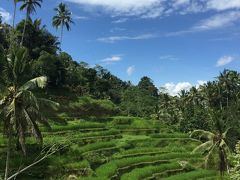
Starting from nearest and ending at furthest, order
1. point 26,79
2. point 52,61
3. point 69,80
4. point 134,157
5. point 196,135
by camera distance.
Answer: point 26,79 < point 134,157 < point 196,135 < point 52,61 < point 69,80

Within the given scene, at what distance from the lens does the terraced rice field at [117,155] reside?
3366 centimetres

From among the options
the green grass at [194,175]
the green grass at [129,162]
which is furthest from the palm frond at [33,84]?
the green grass at [194,175]

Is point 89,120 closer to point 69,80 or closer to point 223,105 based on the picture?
point 69,80

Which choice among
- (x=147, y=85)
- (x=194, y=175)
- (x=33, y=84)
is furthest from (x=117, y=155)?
(x=147, y=85)

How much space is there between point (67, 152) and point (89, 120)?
19.6 m

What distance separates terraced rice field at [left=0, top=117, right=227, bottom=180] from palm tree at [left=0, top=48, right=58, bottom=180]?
266 cm

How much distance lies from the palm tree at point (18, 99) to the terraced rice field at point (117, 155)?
2655 mm

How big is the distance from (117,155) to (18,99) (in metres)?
20.2

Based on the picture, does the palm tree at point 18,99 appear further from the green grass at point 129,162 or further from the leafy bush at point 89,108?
the leafy bush at point 89,108

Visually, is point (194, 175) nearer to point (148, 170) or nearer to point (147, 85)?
point (148, 170)

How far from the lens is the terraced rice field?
110 feet

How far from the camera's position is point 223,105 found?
300 ft

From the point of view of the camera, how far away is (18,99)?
81.5ft

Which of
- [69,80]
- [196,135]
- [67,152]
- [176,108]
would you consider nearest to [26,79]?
[67,152]
